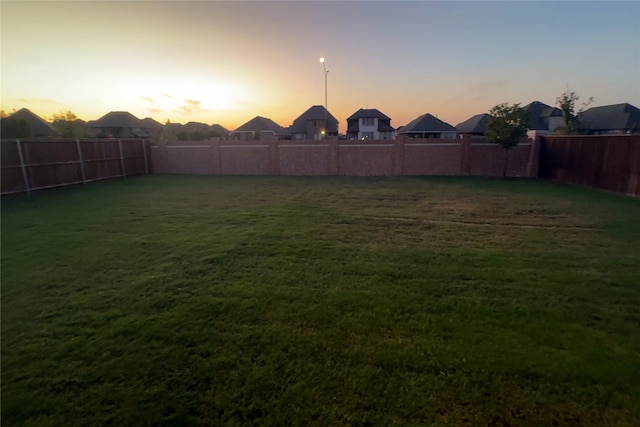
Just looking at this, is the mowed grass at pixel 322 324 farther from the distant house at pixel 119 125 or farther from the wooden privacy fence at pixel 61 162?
the distant house at pixel 119 125

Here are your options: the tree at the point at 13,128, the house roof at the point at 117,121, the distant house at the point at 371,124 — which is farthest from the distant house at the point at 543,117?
the house roof at the point at 117,121

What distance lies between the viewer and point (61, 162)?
1316cm

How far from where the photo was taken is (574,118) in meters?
22.0

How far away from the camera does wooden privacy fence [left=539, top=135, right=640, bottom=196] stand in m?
10.9

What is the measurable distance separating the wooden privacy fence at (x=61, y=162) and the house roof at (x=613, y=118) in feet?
123

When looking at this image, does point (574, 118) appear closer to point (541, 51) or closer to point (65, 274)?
point (541, 51)

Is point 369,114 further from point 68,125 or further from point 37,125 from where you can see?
point 37,125

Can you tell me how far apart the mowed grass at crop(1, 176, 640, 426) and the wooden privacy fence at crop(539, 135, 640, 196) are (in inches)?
231

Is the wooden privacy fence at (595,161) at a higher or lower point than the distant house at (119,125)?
lower

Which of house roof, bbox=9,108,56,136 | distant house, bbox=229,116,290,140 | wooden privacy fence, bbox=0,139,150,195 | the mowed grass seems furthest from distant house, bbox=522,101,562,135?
house roof, bbox=9,108,56,136

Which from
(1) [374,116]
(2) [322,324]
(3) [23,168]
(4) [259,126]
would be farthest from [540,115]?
(3) [23,168]

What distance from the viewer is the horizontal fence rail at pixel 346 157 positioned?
55.2 feet

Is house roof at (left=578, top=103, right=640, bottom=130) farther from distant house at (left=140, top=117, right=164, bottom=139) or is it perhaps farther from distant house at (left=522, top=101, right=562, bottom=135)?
distant house at (left=140, top=117, right=164, bottom=139)

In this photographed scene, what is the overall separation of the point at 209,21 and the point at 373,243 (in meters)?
11.8
